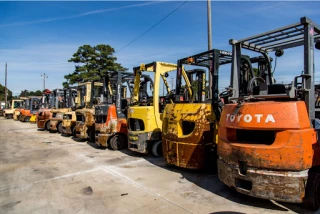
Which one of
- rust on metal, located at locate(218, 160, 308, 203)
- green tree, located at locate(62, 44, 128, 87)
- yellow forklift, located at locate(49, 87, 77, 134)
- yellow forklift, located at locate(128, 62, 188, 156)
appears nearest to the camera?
rust on metal, located at locate(218, 160, 308, 203)

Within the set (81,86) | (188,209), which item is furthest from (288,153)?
(81,86)

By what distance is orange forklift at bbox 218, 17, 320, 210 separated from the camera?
349 centimetres

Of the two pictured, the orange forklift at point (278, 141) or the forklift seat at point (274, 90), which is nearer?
the orange forklift at point (278, 141)

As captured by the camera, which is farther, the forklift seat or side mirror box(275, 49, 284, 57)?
side mirror box(275, 49, 284, 57)

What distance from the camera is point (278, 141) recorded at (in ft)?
11.8

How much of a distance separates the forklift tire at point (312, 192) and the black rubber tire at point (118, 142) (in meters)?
6.54

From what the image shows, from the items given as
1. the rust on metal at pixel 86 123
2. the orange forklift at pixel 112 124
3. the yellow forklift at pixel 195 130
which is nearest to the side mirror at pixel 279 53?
the yellow forklift at pixel 195 130

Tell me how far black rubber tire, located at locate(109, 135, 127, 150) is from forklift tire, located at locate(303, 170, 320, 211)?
6.54m

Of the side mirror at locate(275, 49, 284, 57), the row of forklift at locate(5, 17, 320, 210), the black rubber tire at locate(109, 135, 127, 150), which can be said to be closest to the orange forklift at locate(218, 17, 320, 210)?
the row of forklift at locate(5, 17, 320, 210)

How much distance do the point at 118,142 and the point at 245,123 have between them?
239 inches

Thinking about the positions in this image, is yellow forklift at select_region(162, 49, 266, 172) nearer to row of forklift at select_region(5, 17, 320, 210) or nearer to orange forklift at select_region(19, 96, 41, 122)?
row of forklift at select_region(5, 17, 320, 210)

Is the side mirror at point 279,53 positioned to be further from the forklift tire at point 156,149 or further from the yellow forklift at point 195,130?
the forklift tire at point 156,149

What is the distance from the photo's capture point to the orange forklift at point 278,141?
3494mm

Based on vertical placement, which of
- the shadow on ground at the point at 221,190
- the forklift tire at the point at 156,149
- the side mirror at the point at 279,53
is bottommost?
the shadow on ground at the point at 221,190
